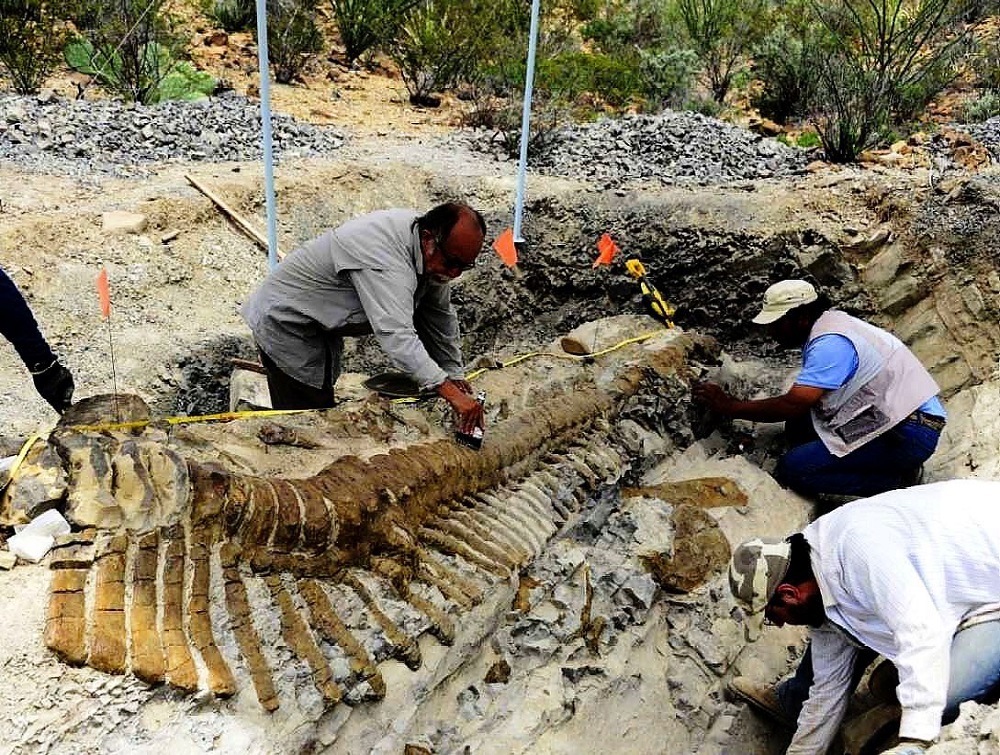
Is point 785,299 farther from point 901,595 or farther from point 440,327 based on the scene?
point 901,595

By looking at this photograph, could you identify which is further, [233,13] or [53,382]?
[233,13]

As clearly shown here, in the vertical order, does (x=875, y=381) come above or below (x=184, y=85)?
below

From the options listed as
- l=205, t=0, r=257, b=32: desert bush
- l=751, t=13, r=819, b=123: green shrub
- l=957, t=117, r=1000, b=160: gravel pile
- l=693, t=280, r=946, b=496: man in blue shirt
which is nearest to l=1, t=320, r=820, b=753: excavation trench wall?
l=693, t=280, r=946, b=496: man in blue shirt

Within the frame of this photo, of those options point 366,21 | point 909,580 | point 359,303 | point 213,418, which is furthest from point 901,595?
point 366,21

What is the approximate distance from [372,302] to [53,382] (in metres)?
1.87

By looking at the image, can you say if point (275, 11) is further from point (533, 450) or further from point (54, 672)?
point (54, 672)

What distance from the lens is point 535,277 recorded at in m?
6.87

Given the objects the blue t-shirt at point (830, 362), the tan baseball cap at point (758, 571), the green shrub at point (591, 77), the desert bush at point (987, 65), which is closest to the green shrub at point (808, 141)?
the green shrub at point (591, 77)

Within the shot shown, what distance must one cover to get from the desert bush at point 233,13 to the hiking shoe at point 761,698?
13.2m

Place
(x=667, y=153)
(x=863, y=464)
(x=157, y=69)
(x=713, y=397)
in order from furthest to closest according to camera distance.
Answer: (x=157, y=69)
(x=667, y=153)
(x=713, y=397)
(x=863, y=464)

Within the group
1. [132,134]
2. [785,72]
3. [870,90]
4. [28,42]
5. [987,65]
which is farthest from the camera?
[987,65]

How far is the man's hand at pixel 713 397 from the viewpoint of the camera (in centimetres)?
493

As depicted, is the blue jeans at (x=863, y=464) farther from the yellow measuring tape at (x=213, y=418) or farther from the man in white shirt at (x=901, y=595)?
the man in white shirt at (x=901, y=595)

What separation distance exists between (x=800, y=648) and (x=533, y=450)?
1700mm
